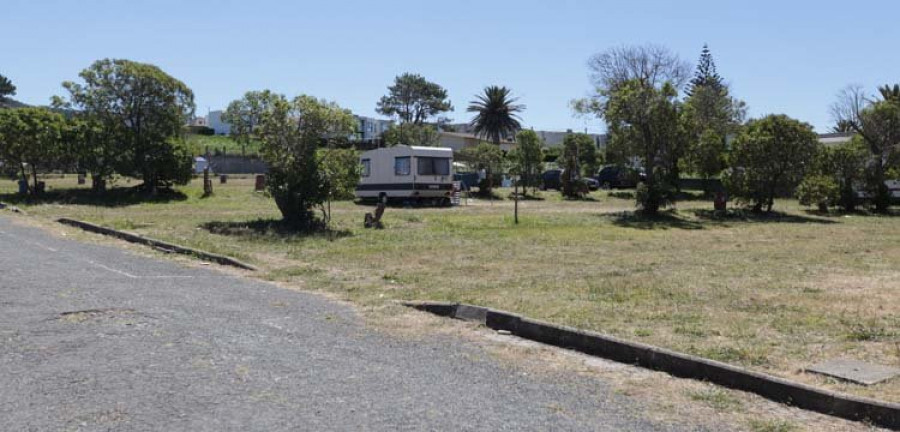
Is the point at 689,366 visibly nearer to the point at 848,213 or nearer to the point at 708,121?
the point at 848,213

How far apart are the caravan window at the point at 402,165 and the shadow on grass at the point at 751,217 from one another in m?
11.6

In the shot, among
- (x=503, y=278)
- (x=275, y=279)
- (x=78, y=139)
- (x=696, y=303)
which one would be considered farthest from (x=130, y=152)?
(x=696, y=303)

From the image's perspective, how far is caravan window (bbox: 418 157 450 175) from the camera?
3278cm

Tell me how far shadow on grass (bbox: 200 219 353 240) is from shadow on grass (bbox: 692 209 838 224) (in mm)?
13544

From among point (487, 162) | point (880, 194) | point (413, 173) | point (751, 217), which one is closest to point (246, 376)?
point (751, 217)

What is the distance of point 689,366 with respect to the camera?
6.14 m

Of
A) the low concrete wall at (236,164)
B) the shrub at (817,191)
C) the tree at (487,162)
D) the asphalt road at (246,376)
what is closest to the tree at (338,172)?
the asphalt road at (246,376)

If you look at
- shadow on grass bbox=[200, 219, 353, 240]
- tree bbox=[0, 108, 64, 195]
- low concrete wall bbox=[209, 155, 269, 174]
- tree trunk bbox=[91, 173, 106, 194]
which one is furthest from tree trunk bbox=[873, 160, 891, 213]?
low concrete wall bbox=[209, 155, 269, 174]

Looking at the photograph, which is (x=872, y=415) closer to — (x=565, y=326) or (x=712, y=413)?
(x=712, y=413)

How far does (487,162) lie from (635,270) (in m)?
29.4

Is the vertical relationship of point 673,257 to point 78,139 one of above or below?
below

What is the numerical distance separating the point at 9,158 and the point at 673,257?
27.4 metres

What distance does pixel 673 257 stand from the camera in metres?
14.1

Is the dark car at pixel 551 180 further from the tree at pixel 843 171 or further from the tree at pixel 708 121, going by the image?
the tree at pixel 843 171
